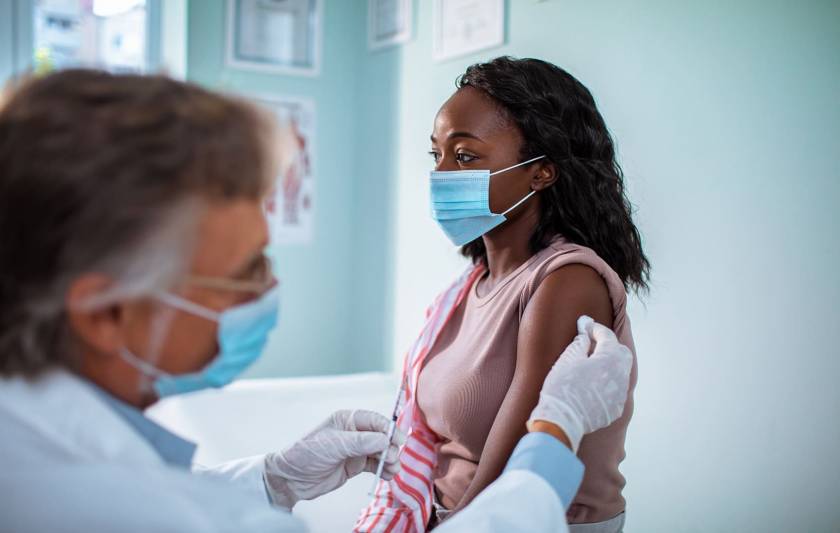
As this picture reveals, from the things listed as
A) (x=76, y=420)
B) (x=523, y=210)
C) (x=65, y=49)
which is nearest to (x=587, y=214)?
(x=523, y=210)

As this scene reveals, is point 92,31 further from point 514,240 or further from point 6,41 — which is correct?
point 514,240

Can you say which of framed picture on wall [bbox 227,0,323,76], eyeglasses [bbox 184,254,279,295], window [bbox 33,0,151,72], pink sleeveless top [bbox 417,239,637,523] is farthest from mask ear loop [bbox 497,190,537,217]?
window [bbox 33,0,151,72]

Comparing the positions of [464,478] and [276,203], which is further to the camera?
[276,203]

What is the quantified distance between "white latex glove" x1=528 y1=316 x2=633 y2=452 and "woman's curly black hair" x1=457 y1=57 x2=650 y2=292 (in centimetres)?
36

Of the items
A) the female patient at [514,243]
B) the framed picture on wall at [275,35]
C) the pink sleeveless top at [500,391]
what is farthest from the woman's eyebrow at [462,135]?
the framed picture on wall at [275,35]

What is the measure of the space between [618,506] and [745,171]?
79 centimetres

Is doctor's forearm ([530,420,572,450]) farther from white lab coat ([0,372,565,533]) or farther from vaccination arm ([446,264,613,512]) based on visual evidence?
white lab coat ([0,372,565,533])

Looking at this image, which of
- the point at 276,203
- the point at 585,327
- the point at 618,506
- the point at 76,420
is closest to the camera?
the point at 76,420

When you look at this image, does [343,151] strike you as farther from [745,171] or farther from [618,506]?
[618,506]

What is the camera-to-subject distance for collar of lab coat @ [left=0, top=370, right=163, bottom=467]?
705 mm

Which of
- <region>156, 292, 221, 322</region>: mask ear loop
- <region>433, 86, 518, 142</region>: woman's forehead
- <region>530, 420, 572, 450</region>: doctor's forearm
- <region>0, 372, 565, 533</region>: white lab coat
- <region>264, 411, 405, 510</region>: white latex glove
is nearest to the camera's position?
<region>0, 372, 565, 533</region>: white lab coat

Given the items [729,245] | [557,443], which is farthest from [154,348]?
[729,245]

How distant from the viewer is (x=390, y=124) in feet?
10.4

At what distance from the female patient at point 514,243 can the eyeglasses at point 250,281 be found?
1.70 ft
